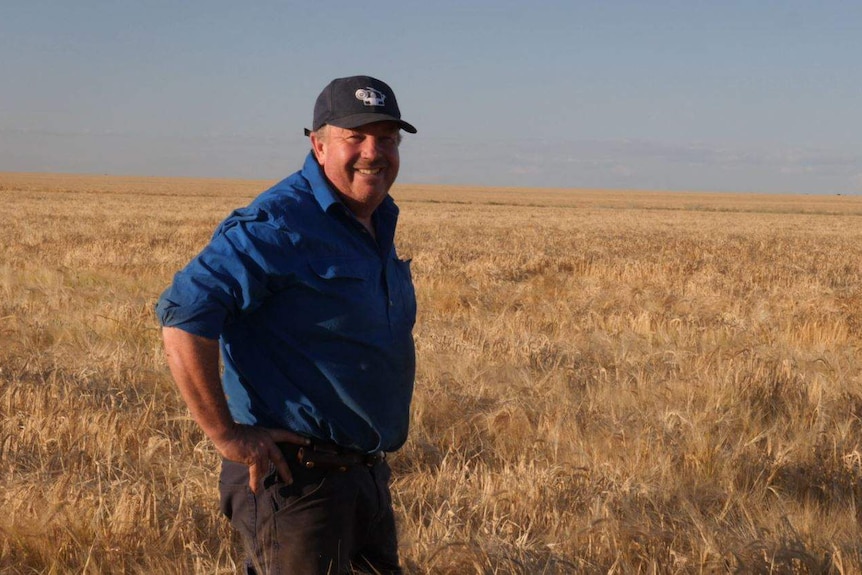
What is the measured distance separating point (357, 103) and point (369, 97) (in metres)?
0.04

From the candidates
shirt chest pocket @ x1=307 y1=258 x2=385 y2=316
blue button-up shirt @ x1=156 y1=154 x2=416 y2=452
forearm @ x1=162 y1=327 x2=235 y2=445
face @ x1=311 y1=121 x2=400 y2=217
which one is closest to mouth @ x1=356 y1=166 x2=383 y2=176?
face @ x1=311 y1=121 x2=400 y2=217

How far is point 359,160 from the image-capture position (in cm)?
253

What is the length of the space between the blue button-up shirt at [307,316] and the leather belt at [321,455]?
0.10 feet

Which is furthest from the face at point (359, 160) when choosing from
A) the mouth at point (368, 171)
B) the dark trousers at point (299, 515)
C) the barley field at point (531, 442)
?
the barley field at point (531, 442)

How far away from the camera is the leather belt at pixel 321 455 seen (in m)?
2.45

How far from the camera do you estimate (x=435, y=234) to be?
73.8 feet

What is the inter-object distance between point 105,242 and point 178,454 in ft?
40.1

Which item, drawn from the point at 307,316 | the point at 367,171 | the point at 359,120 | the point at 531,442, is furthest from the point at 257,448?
the point at 531,442

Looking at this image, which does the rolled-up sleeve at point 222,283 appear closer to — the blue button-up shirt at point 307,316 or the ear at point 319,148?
the blue button-up shirt at point 307,316

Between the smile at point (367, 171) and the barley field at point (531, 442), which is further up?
the smile at point (367, 171)

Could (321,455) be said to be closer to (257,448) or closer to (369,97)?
(257,448)

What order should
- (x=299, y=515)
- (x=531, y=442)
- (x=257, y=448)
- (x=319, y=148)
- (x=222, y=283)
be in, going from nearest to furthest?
(x=222, y=283)
(x=257, y=448)
(x=299, y=515)
(x=319, y=148)
(x=531, y=442)

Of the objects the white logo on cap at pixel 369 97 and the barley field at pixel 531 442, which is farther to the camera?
the barley field at pixel 531 442

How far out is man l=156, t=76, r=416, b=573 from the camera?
2.28 meters
